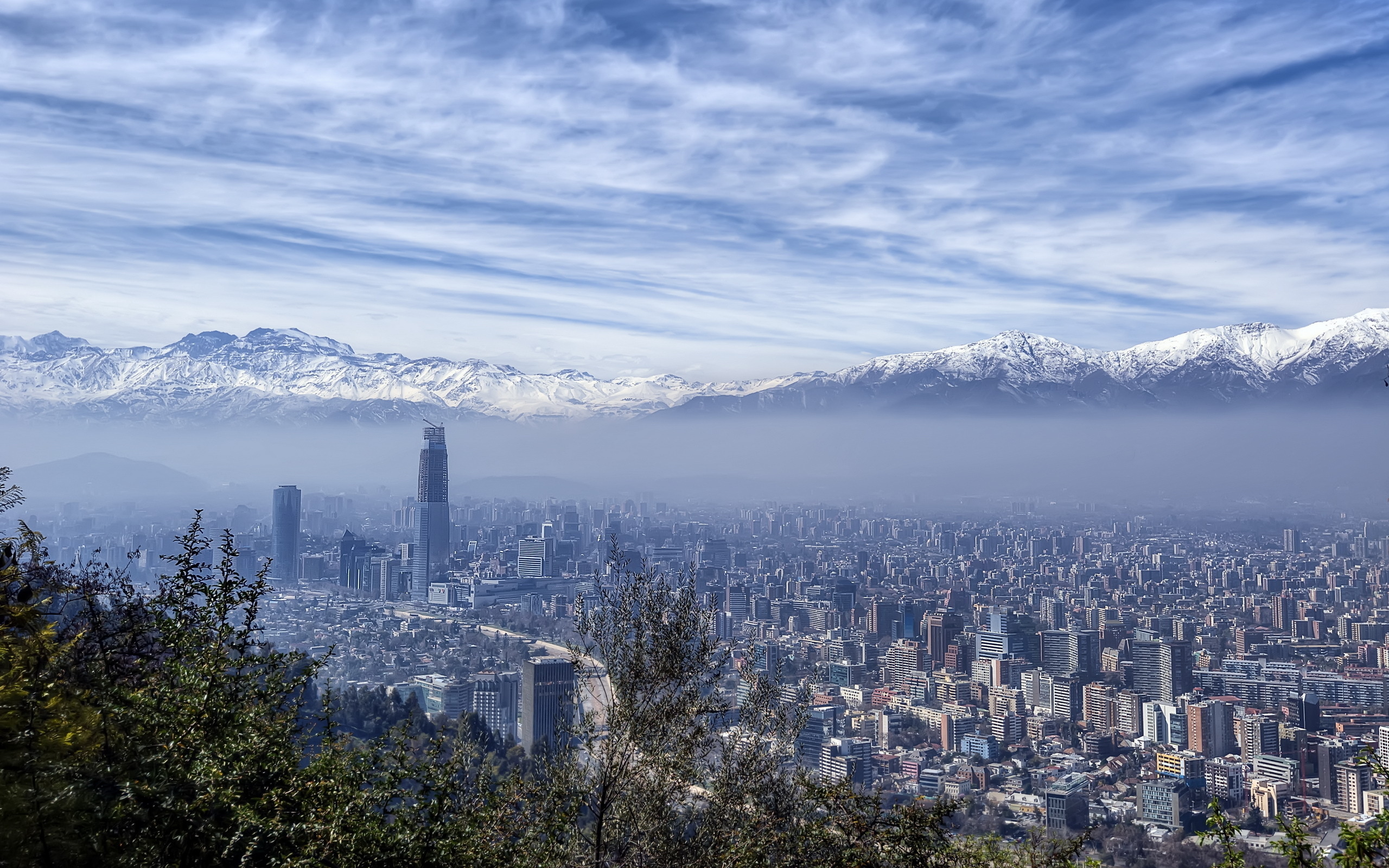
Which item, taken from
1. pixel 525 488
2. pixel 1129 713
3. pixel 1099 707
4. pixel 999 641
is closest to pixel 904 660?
pixel 999 641

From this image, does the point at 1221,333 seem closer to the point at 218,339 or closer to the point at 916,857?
the point at 218,339

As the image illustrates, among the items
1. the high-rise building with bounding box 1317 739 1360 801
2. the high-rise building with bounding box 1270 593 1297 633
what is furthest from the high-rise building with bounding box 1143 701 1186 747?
the high-rise building with bounding box 1270 593 1297 633

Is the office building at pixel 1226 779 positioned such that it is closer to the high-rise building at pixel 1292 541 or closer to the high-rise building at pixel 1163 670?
the high-rise building at pixel 1163 670

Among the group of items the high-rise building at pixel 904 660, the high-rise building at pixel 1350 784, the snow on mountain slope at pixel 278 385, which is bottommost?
the high-rise building at pixel 904 660

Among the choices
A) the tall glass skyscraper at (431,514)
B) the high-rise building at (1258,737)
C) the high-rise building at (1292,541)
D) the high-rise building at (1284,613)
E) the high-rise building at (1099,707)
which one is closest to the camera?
the high-rise building at (1258,737)

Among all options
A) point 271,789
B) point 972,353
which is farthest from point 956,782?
point 972,353

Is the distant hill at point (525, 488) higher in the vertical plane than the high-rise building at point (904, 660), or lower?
higher

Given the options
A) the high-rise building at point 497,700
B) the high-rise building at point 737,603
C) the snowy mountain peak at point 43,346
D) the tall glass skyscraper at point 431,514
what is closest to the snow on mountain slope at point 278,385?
the snowy mountain peak at point 43,346
